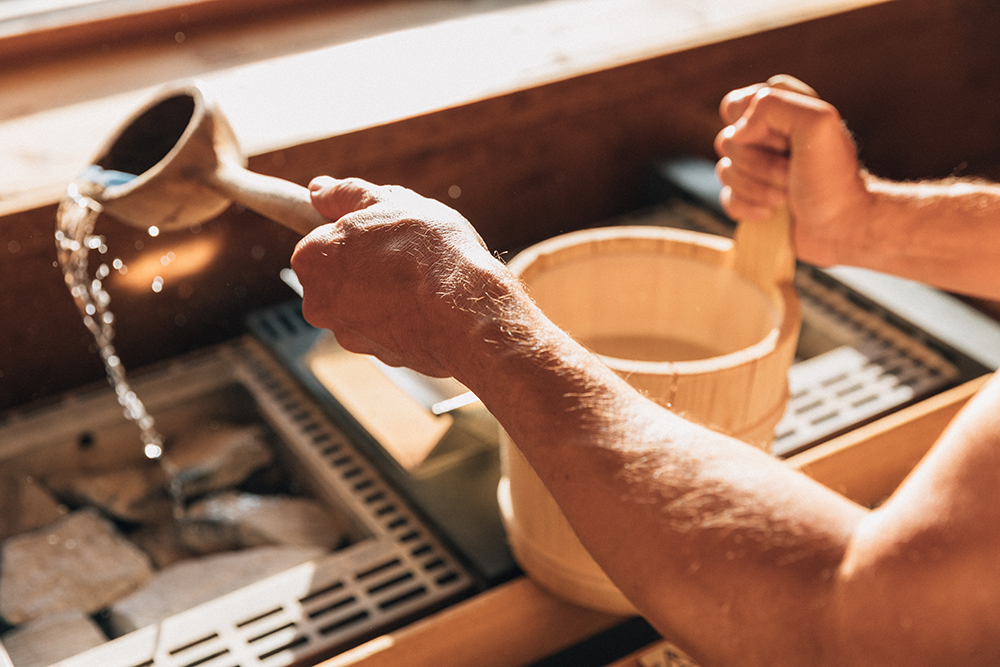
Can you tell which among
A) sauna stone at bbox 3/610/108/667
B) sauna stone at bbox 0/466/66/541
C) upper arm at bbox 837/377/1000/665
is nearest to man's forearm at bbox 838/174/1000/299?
upper arm at bbox 837/377/1000/665

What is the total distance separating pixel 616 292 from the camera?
1062mm

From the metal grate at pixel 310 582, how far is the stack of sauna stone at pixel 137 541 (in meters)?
0.07

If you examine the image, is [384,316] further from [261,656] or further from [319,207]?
[261,656]

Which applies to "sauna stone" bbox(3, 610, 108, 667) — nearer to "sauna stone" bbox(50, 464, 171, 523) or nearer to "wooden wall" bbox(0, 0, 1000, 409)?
"sauna stone" bbox(50, 464, 171, 523)

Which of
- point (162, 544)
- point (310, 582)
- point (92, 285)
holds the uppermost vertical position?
point (92, 285)

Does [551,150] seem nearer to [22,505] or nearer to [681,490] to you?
[22,505]

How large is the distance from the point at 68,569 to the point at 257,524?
0.83 ft

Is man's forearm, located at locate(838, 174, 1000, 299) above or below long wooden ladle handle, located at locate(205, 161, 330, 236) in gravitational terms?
below

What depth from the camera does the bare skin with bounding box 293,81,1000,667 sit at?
522mm

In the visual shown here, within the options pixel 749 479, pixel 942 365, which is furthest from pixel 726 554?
pixel 942 365

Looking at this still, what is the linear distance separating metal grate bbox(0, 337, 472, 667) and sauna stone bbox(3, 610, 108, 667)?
0.24 ft

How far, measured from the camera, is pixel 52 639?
3.47ft

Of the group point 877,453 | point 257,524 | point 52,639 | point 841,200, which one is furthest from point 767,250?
point 52,639

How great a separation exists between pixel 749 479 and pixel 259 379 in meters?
1.03
